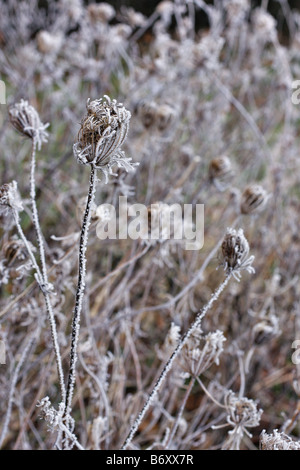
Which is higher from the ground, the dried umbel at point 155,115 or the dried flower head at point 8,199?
the dried umbel at point 155,115

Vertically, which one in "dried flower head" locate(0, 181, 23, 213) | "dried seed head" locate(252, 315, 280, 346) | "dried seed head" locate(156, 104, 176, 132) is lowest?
"dried seed head" locate(252, 315, 280, 346)

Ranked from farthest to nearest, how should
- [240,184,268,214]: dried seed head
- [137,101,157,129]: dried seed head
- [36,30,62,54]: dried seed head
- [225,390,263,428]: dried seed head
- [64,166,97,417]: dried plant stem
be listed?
[36,30,62,54]: dried seed head
[137,101,157,129]: dried seed head
[240,184,268,214]: dried seed head
[225,390,263,428]: dried seed head
[64,166,97,417]: dried plant stem

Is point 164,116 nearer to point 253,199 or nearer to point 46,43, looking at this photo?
point 253,199

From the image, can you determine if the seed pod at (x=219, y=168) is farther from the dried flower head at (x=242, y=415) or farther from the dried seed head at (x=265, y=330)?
the dried flower head at (x=242, y=415)

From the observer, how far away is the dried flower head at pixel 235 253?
43 cm

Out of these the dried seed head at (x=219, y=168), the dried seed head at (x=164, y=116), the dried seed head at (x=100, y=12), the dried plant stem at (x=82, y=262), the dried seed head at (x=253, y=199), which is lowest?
the dried plant stem at (x=82, y=262)

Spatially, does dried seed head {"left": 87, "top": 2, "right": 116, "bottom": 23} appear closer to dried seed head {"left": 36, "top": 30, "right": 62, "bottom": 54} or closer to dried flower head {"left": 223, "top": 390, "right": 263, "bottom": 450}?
dried seed head {"left": 36, "top": 30, "right": 62, "bottom": 54}

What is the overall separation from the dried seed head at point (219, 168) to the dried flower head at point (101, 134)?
36cm

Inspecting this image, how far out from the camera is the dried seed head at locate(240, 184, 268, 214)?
61cm

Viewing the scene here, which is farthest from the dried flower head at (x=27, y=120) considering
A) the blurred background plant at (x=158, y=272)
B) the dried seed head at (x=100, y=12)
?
the dried seed head at (x=100, y=12)

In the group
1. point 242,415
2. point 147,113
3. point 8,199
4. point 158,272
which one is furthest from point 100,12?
point 242,415

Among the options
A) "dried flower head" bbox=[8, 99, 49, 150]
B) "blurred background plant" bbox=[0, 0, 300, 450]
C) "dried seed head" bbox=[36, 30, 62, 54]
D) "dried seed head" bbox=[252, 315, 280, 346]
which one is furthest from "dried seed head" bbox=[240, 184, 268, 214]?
"dried seed head" bbox=[36, 30, 62, 54]

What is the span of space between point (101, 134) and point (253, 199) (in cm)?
31

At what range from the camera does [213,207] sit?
3.88 ft
